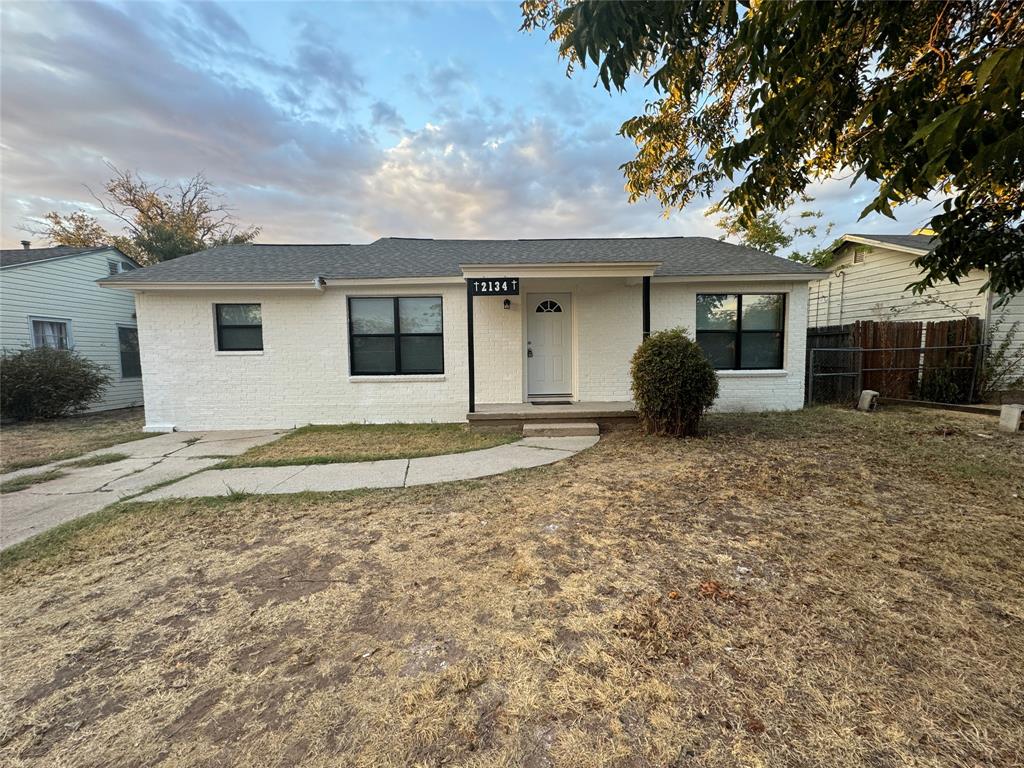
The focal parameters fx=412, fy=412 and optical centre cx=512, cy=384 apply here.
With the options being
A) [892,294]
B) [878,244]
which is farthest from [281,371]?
[892,294]

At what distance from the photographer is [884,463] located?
16.7ft

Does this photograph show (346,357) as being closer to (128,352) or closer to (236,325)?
(236,325)

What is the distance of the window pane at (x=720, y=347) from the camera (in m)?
8.77

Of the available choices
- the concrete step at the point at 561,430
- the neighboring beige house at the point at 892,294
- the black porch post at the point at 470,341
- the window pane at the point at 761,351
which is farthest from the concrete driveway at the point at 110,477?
the neighboring beige house at the point at 892,294

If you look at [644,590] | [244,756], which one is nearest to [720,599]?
[644,590]

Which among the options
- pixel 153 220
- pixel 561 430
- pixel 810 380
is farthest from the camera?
pixel 153 220

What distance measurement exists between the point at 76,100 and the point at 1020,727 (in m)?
16.6

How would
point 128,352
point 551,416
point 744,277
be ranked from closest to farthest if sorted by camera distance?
point 551,416 → point 744,277 → point 128,352

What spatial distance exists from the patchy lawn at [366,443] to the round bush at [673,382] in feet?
7.41

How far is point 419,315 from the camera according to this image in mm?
8578

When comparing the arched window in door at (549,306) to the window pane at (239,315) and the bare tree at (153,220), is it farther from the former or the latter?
the bare tree at (153,220)

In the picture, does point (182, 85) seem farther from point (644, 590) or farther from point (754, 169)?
point (644, 590)

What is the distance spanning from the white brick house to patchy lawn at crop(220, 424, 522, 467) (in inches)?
27.0

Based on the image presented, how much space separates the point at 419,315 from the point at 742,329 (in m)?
6.84
